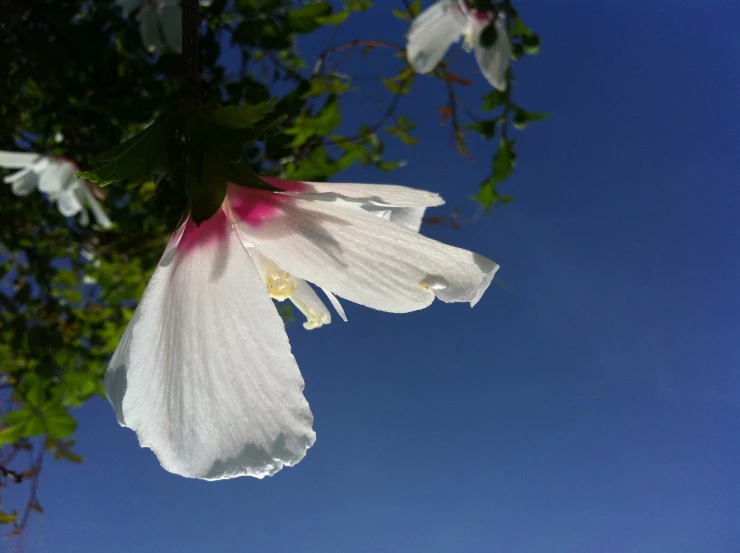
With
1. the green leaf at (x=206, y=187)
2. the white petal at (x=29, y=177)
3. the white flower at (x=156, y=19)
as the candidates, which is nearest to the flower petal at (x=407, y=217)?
the green leaf at (x=206, y=187)

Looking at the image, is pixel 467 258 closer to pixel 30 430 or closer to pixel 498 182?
pixel 498 182

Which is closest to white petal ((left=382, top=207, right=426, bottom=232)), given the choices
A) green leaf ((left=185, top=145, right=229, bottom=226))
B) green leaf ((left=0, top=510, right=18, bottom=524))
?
green leaf ((left=185, top=145, right=229, bottom=226))

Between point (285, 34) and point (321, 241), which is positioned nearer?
point (321, 241)

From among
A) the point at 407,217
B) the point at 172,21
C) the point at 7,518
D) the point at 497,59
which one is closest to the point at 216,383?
the point at 407,217

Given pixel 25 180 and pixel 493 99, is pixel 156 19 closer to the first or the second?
pixel 25 180

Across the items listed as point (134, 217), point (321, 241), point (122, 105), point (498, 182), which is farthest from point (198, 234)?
point (134, 217)

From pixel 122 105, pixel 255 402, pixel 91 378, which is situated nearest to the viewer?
pixel 255 402
